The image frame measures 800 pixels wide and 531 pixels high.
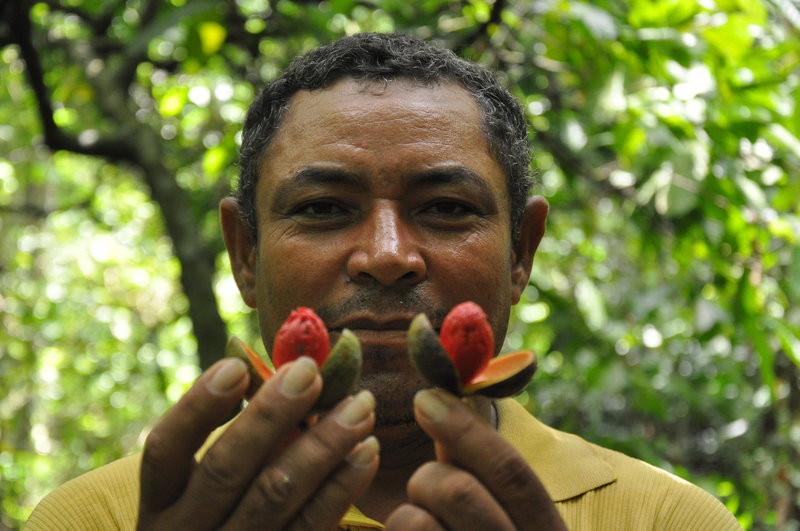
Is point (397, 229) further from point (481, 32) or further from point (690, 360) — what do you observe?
point (690, 360)

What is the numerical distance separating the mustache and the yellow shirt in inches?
18.8

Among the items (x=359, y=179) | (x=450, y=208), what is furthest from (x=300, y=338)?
(x=450, y=208)

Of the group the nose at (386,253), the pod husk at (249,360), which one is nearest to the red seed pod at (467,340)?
the pod husk at (249,360)

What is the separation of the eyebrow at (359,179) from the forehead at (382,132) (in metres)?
0.01

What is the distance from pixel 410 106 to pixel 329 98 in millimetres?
207

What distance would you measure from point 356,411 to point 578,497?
3.08 ft

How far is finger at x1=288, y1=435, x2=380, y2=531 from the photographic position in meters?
1.35

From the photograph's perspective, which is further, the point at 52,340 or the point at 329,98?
the point at 52,340

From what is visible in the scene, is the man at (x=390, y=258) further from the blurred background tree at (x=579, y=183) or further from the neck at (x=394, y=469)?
the blurred background tree at (x=579, y=183)

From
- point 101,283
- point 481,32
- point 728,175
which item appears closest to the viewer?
point 728,175

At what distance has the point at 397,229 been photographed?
6.13 ft

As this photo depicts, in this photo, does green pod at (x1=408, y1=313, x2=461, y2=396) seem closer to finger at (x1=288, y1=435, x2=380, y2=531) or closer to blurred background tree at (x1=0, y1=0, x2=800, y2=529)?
finger at (x1=288, y1=435, x2=380, y2=531)

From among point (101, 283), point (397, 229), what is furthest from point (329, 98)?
point (101, 283)

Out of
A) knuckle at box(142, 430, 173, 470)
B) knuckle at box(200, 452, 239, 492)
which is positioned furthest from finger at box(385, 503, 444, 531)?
knuckle at box(142, 430, 173, 470)
